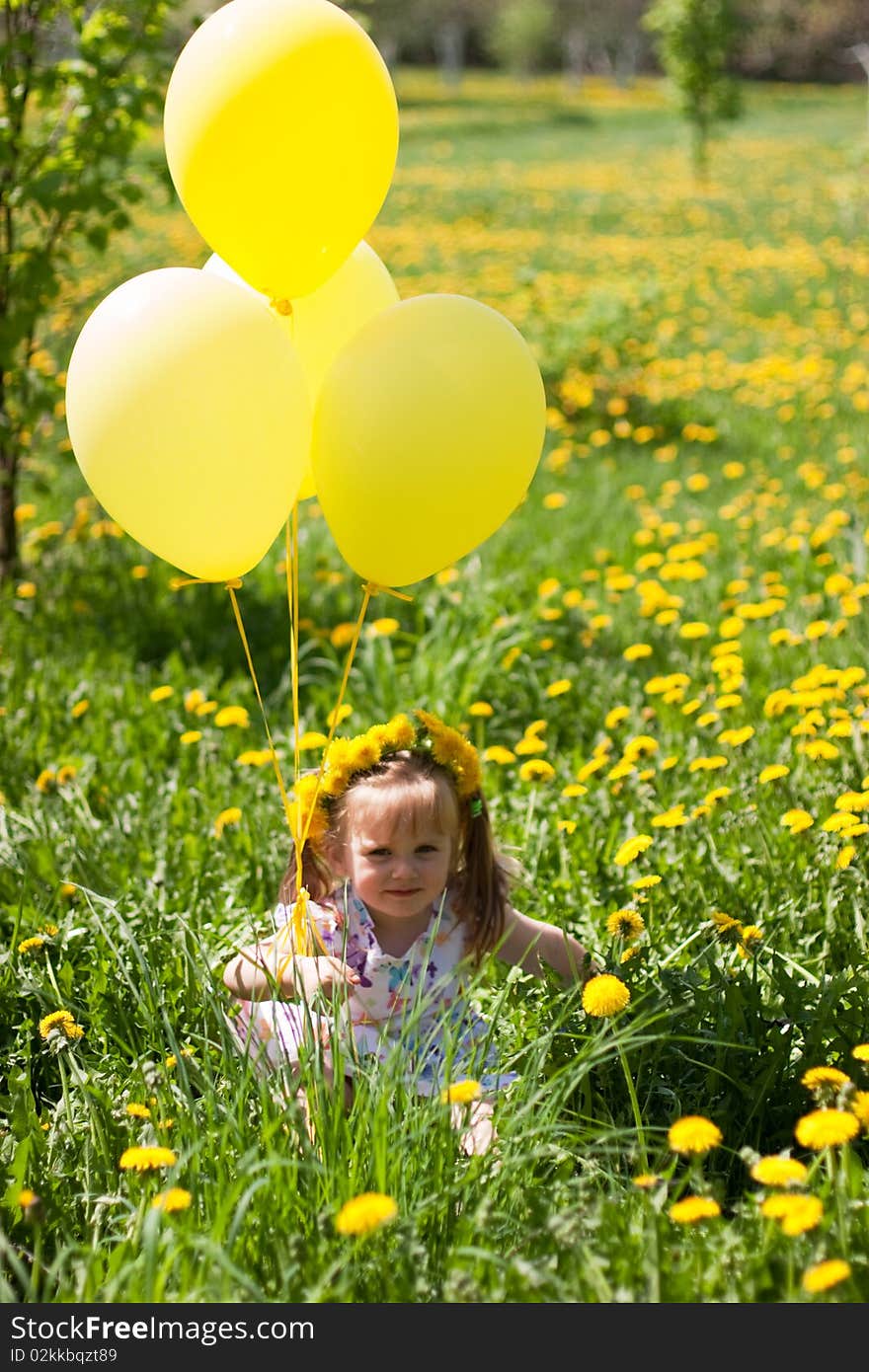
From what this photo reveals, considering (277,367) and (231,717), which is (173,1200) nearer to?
(277,367)

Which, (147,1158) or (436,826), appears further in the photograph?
(436,826)

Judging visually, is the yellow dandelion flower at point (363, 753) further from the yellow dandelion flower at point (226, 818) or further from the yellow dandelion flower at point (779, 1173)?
the yellow dandelion flower at point (779, 1173)

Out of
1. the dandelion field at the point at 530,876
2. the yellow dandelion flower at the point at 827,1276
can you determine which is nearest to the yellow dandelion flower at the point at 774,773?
the dandelion field at the point at 530,876

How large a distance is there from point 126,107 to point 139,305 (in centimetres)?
263

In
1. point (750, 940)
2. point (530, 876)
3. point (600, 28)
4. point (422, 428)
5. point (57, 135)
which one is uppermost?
A: point (57, 135)

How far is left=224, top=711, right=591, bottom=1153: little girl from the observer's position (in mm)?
2328

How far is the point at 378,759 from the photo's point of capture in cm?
242

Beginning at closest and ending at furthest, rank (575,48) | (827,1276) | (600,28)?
(827,1276)
(575,48)
(600,28)

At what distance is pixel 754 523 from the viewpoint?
5.35 metres

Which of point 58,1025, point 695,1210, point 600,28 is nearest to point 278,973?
point 58,1025

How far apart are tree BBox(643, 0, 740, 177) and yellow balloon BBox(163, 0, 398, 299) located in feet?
67.8

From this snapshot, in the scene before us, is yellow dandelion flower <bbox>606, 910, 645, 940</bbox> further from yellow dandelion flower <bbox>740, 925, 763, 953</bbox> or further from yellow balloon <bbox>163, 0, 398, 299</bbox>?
yellow balloon <bbox>163, 0, 398, 299</bbox>

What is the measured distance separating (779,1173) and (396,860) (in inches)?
35.7

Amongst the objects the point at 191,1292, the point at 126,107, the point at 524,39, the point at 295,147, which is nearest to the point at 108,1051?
the point at 191,1292
